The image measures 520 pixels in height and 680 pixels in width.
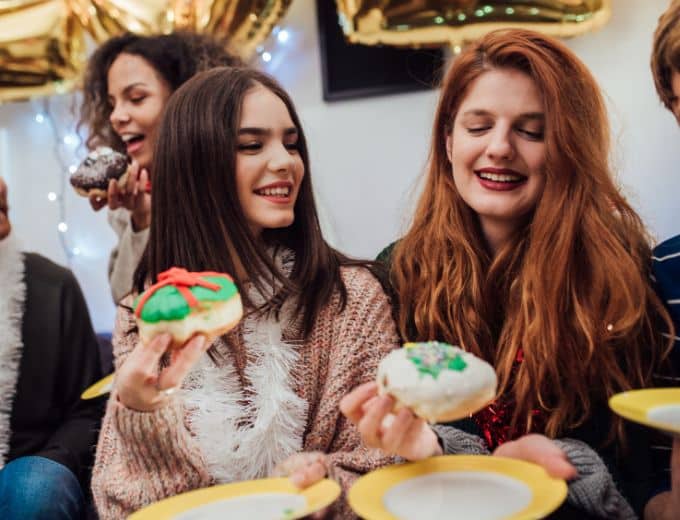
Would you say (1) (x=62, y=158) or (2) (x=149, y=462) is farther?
(1) (x=62, y=158)

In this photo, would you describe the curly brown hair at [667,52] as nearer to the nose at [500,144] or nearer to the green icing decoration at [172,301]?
the nose at [500,144]

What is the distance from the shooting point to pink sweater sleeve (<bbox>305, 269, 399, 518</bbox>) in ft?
4.46

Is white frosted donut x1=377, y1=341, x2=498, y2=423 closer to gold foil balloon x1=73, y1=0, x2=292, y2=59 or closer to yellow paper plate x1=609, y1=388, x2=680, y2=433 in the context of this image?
yellow paper plate x1=609, y1=388, x2=680, y2=433

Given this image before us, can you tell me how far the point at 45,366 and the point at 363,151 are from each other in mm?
1057

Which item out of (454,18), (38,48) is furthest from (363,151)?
(38,48)

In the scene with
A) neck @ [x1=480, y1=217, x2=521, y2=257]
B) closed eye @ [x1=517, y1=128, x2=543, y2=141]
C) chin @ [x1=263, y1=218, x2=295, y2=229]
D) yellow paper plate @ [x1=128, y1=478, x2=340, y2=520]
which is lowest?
yellow paper plate @ [x1=128, y1=478, x2=340, y2=520]

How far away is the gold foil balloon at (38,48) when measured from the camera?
241cm

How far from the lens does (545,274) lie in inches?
56.4

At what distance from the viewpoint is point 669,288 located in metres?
1.45

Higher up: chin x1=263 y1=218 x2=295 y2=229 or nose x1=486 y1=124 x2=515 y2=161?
nose x1=486 y1=124 x2=515 y2=161

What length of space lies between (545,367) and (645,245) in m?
0.35

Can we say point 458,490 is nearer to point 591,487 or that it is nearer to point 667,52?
point 591,487

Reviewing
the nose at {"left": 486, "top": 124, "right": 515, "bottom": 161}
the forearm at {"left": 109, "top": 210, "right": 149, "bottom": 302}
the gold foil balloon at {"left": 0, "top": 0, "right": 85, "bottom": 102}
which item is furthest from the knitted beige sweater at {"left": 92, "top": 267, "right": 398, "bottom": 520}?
the gold foil balloon at {"left": 0, "top": 0, "right": 85, "bottom": 102}

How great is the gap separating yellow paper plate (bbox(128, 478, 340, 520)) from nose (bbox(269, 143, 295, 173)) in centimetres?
57
